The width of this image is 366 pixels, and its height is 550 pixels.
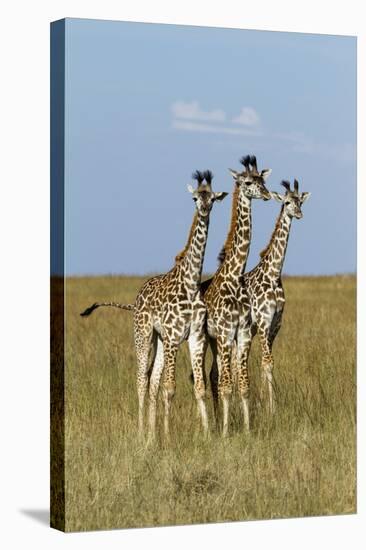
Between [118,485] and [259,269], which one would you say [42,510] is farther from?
[259,269]

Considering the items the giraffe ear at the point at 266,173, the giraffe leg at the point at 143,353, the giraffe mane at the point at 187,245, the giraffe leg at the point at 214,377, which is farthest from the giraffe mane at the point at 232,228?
the giraffe leg at the point at 143,353

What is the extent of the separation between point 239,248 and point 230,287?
0.35 m

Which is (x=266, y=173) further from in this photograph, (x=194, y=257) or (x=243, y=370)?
(x=243, y=370)

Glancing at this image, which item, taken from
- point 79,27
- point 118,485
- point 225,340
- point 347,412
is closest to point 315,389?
point 347,412

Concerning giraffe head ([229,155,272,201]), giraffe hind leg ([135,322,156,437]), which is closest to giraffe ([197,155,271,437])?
giraffe head ([229,155,272,201])

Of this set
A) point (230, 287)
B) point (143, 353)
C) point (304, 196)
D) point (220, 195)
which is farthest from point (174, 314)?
point (304, 196)

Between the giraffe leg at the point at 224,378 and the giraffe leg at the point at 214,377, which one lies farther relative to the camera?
the giraffe leg at the point at 214,377

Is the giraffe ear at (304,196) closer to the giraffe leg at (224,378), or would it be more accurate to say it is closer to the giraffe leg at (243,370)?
the giraffe leg at (243,370)

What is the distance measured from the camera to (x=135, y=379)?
43.7 feet

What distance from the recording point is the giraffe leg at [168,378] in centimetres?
1242

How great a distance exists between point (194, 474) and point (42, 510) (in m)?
1.34

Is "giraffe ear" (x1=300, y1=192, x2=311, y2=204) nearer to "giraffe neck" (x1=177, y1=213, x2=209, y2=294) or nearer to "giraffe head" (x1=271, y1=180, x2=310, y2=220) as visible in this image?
"giraffe head" (x1=271, y1=180, x2=310, y2=220)

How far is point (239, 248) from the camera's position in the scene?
12.9 meters

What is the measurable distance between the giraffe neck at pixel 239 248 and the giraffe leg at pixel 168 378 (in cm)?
88
